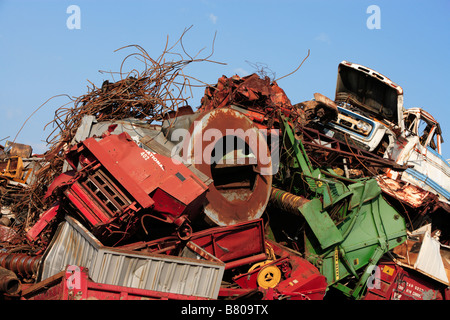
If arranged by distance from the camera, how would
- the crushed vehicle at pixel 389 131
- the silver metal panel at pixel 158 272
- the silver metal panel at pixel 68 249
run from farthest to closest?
the crushed vehicle at pixel 389 131, the silver metal panel at pixel 68 249, the silver metal panel at pixel 158 272

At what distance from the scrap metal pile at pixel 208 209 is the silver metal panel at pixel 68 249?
0.02 meters

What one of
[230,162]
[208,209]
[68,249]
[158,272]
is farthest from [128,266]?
[230,162]

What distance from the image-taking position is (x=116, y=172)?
16.9 ft

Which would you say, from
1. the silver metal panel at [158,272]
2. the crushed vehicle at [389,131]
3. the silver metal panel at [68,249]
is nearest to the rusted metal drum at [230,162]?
the silver metal panel at [158,272]

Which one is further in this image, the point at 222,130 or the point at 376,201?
the point at 376,201

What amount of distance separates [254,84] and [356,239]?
9.98ft

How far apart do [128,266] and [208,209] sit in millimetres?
1719

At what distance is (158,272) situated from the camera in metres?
4.86

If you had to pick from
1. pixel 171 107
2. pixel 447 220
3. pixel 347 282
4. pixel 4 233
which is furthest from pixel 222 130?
pixel 447 220

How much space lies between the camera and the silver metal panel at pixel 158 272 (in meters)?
4.64

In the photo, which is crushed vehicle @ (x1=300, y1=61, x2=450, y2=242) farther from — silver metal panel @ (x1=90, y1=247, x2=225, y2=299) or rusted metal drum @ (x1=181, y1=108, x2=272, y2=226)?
silver metal panel @ (x1=90, y1=247, x2=225, y2=299)

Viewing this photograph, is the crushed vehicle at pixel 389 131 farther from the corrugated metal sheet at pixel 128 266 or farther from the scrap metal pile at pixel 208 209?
the corrugated metal sheet at pixel 128 266

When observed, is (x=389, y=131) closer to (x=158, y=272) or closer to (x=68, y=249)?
(x=158, y=272)

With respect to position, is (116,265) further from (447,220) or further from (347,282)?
(447,220)
